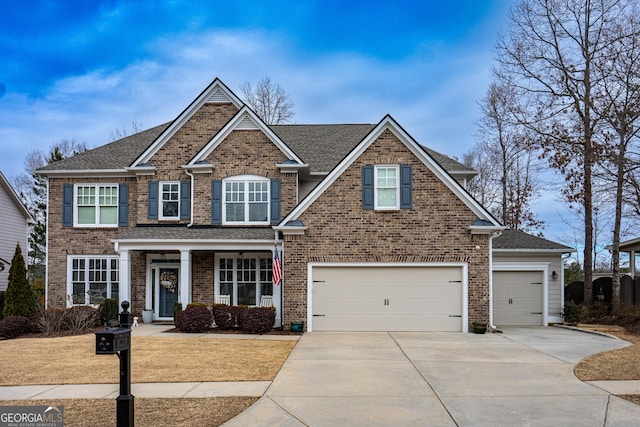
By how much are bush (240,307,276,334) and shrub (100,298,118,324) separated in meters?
4.97

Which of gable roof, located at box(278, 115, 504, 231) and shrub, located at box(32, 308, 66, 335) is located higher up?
gable roof, located at box(278, 115, 504, 231)

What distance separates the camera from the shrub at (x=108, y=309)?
1881cm

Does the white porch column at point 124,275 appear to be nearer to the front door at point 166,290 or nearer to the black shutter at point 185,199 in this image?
the front door at point 166,290

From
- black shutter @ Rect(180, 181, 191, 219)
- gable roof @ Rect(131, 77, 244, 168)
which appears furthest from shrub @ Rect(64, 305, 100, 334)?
gable roof @ Rect(131, 77, 244, 168)

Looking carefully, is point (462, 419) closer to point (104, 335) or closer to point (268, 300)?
point (104, 335)

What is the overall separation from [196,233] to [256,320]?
4.15 metres

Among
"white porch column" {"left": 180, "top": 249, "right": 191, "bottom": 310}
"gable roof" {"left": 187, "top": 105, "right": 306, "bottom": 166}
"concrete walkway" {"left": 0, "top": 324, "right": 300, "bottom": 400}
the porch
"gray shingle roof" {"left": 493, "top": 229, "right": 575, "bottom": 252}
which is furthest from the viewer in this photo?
"gray shingle roof" {"left": 493, "top": 229, "right": 575, "bottom": 252}

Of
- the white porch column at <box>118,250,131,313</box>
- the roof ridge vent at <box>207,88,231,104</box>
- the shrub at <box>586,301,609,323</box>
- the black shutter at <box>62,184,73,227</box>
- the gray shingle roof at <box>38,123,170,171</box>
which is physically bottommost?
the shrub at <box>586,301,609,323</box>

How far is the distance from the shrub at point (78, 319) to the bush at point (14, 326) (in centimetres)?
119

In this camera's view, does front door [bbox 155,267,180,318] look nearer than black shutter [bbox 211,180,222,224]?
No

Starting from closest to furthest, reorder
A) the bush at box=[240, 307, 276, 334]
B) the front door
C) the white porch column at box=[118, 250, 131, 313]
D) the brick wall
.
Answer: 1. the bush at box=[240, 307, 276, 334]
2. the brick wall
3. the white porch column at box=[118, 250, 131, 313]
4. the front door

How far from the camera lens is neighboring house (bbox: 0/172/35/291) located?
27.6m

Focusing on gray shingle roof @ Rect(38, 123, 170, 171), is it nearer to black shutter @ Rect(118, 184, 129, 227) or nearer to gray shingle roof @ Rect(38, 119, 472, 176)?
gray shingle roof @ Rect(38, 119, 472, 176)

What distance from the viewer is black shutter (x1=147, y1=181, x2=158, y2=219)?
2062 centimetres
